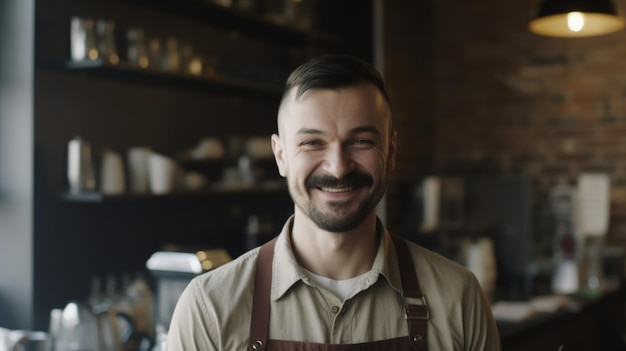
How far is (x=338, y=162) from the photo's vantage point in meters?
1.54

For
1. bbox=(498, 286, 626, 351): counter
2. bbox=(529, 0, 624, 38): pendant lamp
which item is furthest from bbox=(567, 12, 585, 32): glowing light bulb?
bbox=(498, 286, 626, 351): counter

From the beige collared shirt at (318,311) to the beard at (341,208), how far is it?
0.11 m

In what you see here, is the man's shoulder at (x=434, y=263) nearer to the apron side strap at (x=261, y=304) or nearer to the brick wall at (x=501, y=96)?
the apron side strap at (x=261, y=304)

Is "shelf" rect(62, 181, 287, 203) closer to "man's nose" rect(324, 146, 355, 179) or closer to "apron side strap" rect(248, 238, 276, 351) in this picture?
"apron side strap" rect(248, 238, 276, 351)

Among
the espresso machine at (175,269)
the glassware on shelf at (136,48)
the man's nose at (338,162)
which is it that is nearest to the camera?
the man's nose at (338,162)

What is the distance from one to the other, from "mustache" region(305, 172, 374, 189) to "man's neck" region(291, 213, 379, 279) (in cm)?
10

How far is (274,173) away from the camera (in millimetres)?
5164

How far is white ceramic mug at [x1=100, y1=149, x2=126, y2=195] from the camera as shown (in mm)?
3621

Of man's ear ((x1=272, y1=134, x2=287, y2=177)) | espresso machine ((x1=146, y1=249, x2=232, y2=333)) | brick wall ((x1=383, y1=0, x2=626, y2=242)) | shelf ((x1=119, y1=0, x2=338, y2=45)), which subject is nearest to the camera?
man's ear ((x1=272, y1=134, x2=287, y2=177))

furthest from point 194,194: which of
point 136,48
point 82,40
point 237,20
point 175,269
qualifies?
point 175,269

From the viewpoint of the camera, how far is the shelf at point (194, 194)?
350 cm

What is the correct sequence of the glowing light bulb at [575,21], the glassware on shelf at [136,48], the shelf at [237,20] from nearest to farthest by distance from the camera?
the glowing light bulb at [575,21]
the glassware on shelf at [136,48]
the shelf at [237,20]

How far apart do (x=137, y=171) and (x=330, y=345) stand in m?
2.42

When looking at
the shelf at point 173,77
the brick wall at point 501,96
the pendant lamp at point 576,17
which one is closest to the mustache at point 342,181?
the shelf at point 173,77
